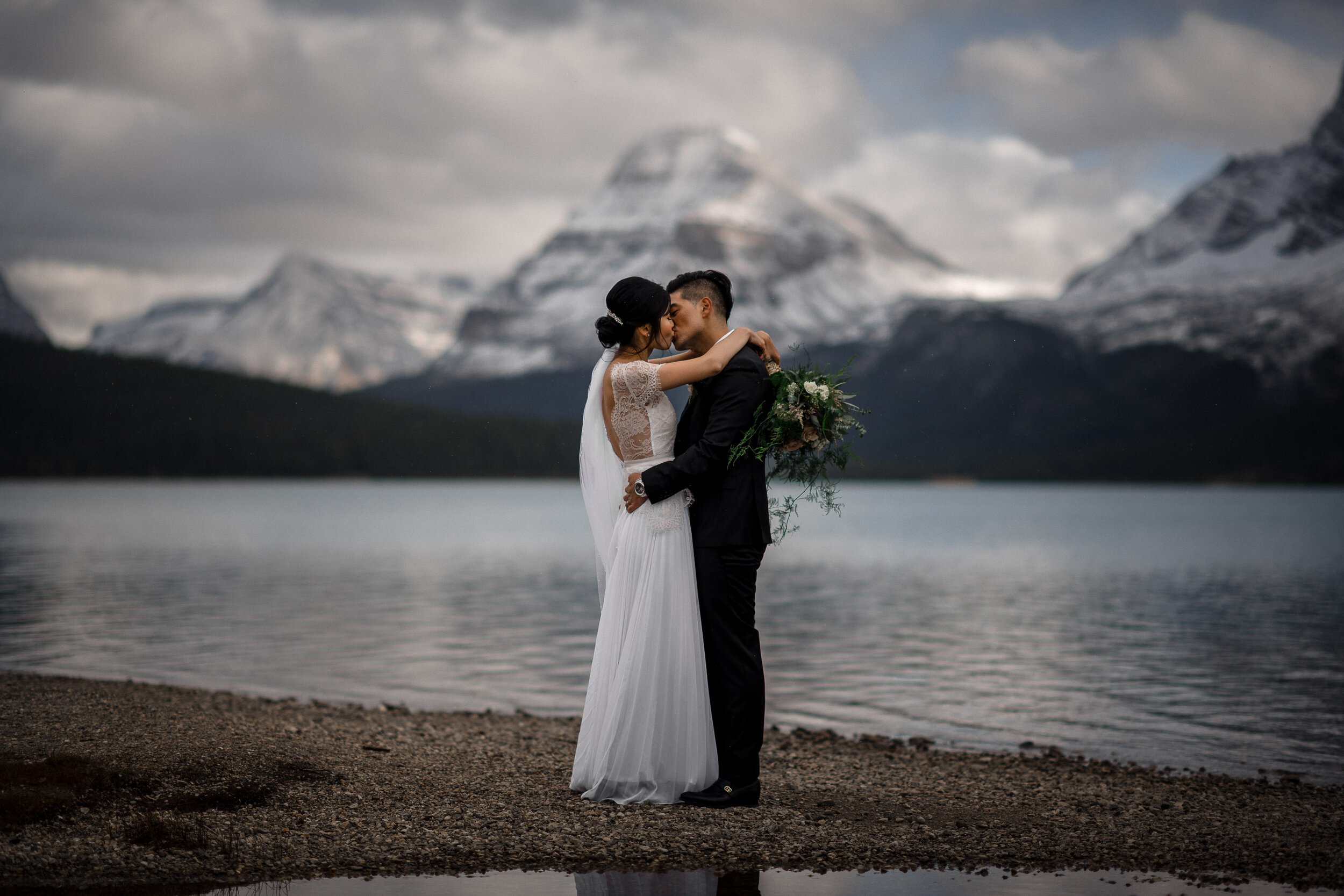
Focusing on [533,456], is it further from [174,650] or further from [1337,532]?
[174,650]

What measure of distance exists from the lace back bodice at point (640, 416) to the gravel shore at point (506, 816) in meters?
2.57

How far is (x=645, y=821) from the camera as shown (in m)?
7.40

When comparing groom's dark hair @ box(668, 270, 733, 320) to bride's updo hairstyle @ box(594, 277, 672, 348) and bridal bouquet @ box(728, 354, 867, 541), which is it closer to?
bride's updo hairstyle @ box(594, 277, 672, 348)

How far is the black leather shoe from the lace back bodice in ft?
7.92

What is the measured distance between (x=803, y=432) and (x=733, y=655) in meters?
1.73

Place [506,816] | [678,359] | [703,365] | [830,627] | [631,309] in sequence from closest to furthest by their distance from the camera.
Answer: [506,816] < [703,365] < [631,309] < [678,359] < [830,627]

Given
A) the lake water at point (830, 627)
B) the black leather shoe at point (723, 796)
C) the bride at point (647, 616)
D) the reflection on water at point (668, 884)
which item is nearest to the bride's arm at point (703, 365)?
the bride at point (647, 616)

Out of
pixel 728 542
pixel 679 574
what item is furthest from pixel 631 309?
pixel 679 574

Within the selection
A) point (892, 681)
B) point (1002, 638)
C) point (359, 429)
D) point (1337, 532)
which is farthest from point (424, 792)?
point (359, 429)

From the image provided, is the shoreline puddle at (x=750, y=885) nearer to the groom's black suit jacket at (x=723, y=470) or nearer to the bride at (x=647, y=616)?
the bride at (x=647, y=616)

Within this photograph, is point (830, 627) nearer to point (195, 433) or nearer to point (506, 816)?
point (506, 816)

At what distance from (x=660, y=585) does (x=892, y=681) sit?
1168cm

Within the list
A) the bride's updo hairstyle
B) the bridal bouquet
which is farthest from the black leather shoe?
the bride's updo hairstyle

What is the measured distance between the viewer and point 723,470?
8031 millimetres
